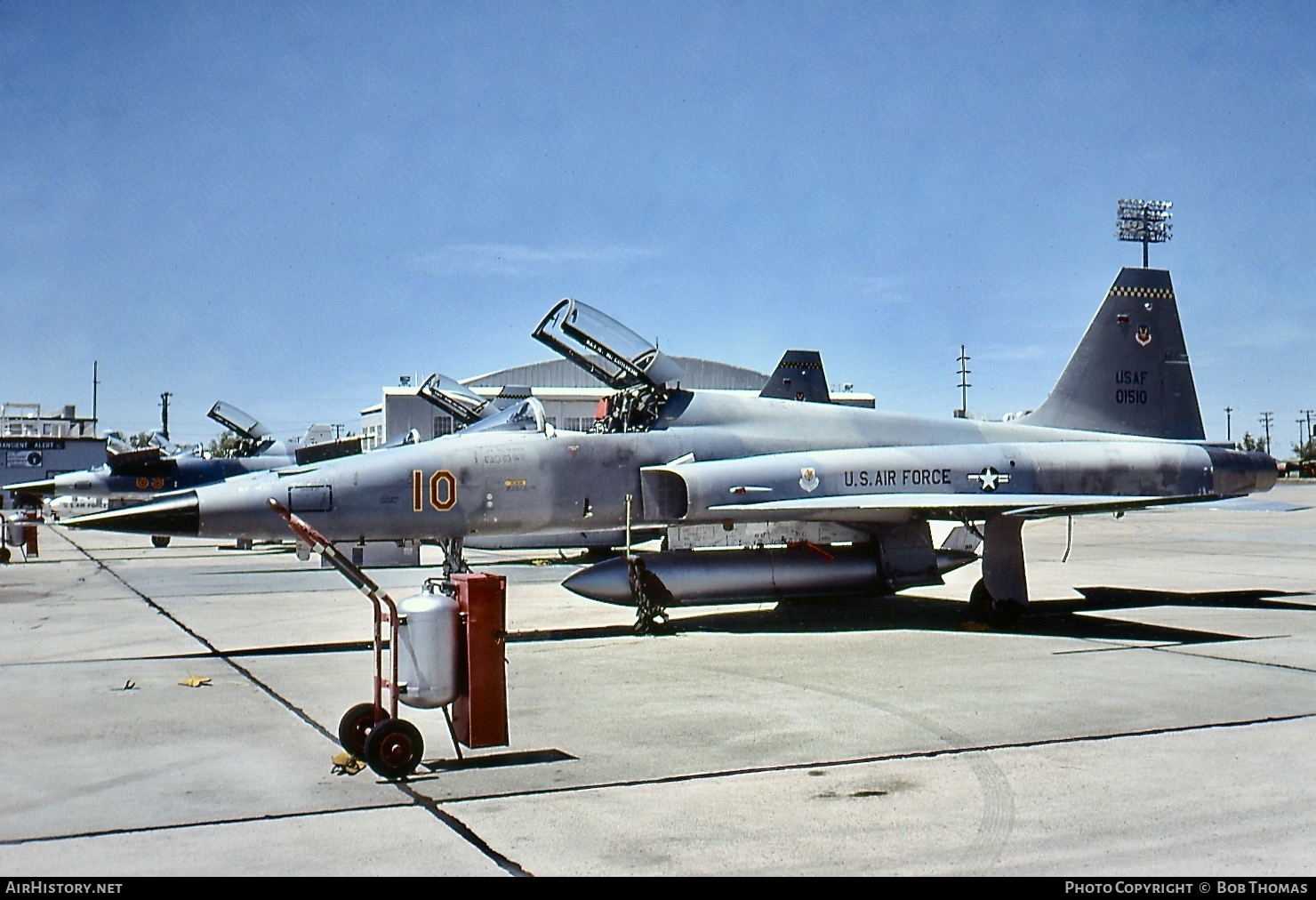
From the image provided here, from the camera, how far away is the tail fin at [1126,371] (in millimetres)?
15164

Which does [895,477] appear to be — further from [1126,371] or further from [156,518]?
[156,518]

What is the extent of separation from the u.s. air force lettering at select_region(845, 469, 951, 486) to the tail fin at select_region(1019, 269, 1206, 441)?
2.95 metres

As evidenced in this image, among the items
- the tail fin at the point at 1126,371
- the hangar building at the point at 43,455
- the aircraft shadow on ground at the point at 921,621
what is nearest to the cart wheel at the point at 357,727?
the aircraft shadow on ground at the point at 921,621

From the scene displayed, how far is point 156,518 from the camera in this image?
988 cm

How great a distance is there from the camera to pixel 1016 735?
262 inches

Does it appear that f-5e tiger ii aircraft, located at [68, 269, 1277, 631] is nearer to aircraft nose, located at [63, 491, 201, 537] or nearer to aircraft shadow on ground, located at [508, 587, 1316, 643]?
aircraft nose, located at [63, 491, 201, 537]

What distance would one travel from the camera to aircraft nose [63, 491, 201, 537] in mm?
9750

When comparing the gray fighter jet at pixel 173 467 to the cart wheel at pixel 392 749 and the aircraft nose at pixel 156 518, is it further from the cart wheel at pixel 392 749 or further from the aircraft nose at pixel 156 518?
the cart wheel at pixel 392 749

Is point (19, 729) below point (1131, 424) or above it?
below

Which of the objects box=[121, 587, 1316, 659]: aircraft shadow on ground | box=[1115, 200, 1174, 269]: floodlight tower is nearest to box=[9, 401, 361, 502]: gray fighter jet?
box=[121, 587, 1316, 659]: aircraft shadow on ground

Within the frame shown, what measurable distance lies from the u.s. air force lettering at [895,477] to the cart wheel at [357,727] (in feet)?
24.3

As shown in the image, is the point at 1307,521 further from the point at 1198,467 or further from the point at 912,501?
the point at 912,501

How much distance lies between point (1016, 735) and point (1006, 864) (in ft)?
7.97

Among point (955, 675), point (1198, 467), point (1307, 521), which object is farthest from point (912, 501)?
point (1307, 521)
